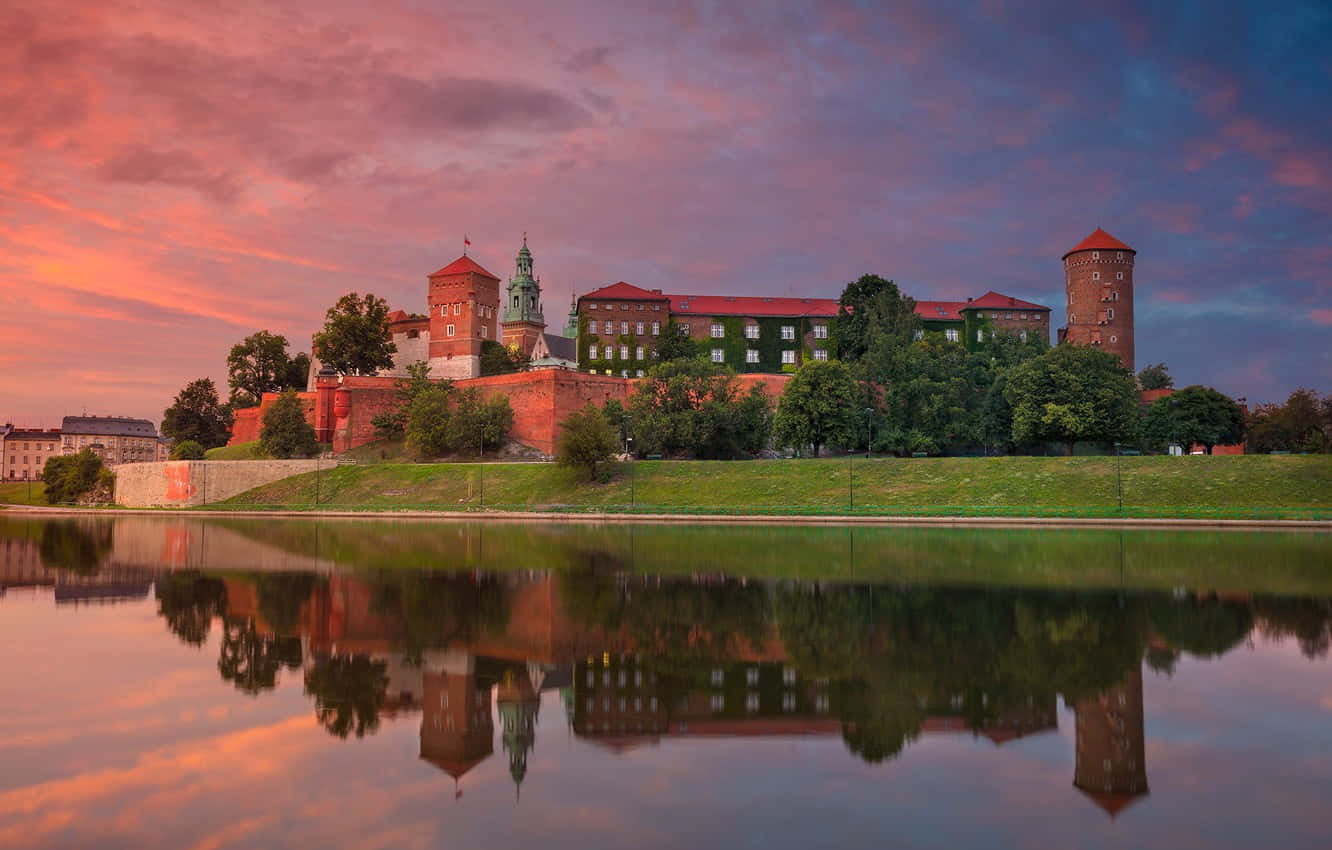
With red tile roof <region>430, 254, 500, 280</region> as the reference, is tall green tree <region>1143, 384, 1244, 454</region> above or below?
below

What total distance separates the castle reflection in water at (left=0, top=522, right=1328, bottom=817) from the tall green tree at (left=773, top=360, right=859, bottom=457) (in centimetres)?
3272

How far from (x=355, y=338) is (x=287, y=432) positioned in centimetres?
1130

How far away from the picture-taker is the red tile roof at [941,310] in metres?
72.9

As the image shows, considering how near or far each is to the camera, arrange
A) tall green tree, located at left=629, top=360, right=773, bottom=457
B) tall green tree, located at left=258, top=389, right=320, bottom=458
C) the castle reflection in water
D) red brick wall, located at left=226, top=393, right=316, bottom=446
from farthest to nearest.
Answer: red brick wall, located at left=226, top=393, right=316, bottom=446, tall green tree, located at left=258, top=389, right=320, bottom=458, tall green tree, located at left=629, top=360, right=773, bottom=457, the castle reflection in water

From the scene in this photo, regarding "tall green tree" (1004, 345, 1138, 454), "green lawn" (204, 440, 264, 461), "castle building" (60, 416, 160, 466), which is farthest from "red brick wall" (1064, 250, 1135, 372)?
"castle building" (60, 416, 160, 466)

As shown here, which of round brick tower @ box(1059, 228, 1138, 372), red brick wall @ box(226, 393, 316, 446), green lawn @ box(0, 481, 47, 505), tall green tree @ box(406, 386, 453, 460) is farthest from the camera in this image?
round brick tower @ box(1059, 228, 1138, 372)

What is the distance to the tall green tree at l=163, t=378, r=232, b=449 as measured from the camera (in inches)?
2758

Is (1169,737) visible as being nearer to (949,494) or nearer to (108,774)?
(108,774)

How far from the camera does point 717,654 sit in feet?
32.4

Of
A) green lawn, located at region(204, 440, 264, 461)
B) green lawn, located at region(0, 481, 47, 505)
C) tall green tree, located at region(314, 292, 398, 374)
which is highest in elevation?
tall green tree, located at region(314, 292, 398, 374)

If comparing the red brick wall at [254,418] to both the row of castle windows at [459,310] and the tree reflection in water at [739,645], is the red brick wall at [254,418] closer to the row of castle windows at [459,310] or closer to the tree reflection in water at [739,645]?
the row of castle windows at [459,310]

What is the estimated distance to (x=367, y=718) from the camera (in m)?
7.53

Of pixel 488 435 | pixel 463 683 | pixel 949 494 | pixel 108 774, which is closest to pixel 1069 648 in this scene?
pixel 463 683

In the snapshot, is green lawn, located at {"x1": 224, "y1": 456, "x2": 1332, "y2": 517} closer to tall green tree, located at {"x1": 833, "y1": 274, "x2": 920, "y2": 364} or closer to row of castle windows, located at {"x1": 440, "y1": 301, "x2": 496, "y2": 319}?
tall green tree, located at {"x1": 833, "y1": 274, "x2": 920, "y2": 364}
